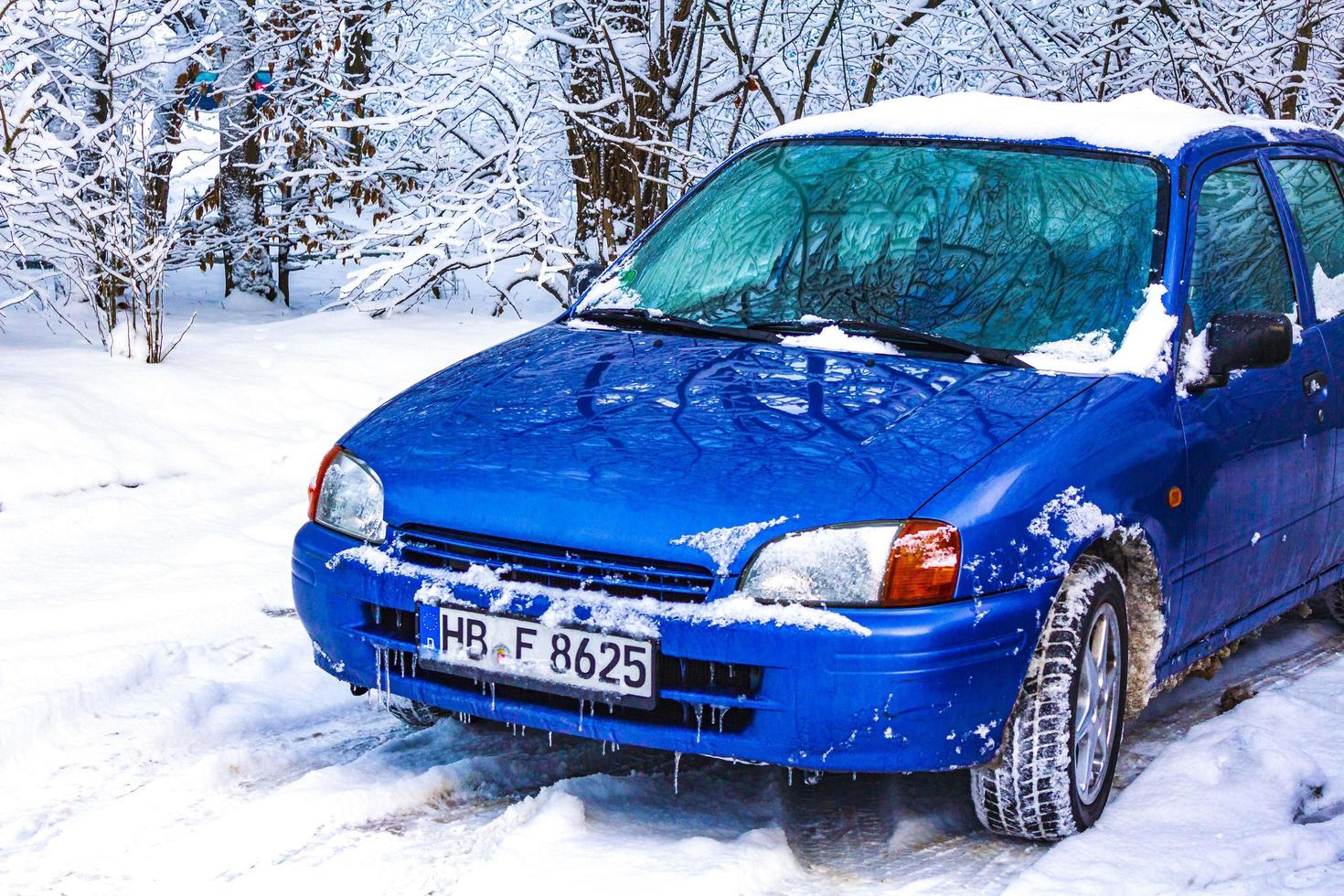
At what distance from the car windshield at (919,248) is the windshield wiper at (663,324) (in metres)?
0.03

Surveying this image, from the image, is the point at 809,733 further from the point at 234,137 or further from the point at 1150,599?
the point at 234,137

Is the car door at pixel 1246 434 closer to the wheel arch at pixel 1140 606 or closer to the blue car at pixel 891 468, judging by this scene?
the blue car at pixel 891 468

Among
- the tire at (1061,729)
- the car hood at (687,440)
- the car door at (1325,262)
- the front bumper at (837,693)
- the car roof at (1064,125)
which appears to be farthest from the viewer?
the car door at (1325,262)

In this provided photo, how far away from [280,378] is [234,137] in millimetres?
3558

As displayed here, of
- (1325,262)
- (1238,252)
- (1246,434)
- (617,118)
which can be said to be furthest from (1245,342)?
(617,118)

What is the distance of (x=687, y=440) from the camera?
11.2 feet

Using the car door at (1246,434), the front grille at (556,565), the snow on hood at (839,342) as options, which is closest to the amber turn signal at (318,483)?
the front grille at (556,565)

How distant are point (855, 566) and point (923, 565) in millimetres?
126

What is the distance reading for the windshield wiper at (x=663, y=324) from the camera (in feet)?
13.6

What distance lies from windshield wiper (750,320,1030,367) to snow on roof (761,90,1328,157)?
800 mm

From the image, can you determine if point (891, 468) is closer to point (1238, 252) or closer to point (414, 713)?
point (414, 713)

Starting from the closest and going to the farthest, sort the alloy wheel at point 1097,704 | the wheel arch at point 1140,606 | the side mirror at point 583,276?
1. the alloy wheel at point 1097,704
2. the wheel arch at point 1140,606
3. the side mirror at point 583,276

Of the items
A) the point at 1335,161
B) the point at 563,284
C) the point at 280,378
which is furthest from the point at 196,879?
the point at 563,284

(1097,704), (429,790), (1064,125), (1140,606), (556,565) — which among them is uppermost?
(1064,125)
